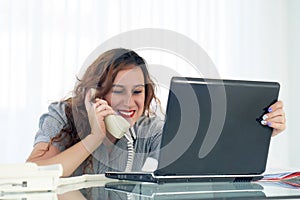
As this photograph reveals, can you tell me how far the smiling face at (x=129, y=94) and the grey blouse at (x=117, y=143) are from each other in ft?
0.28

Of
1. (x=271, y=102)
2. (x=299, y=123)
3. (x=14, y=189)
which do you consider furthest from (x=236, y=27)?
(x=14, y=189)

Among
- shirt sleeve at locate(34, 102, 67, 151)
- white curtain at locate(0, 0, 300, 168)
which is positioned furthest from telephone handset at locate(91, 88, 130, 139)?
white curtain at locate(0, 0, 300, 168)

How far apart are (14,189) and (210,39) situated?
8.84 feet

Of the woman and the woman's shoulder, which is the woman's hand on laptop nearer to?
the woman

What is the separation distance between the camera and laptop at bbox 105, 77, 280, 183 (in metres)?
1.15

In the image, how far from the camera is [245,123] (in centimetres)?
123

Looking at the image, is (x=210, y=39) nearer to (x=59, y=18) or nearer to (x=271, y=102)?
(x=59, y=18)

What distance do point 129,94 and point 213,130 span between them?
684mm

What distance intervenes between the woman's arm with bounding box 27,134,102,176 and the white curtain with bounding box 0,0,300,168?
4.09 ft

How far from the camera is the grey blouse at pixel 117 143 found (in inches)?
71.6

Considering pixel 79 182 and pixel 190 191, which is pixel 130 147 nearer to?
pixel 79 182

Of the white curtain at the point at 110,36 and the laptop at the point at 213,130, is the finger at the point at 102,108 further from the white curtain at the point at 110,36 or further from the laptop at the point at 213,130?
the white curtain at the point at 110,36

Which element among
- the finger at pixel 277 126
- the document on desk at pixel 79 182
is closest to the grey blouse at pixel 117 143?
the document on desk at pixel 79 182

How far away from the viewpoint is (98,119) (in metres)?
1.70
